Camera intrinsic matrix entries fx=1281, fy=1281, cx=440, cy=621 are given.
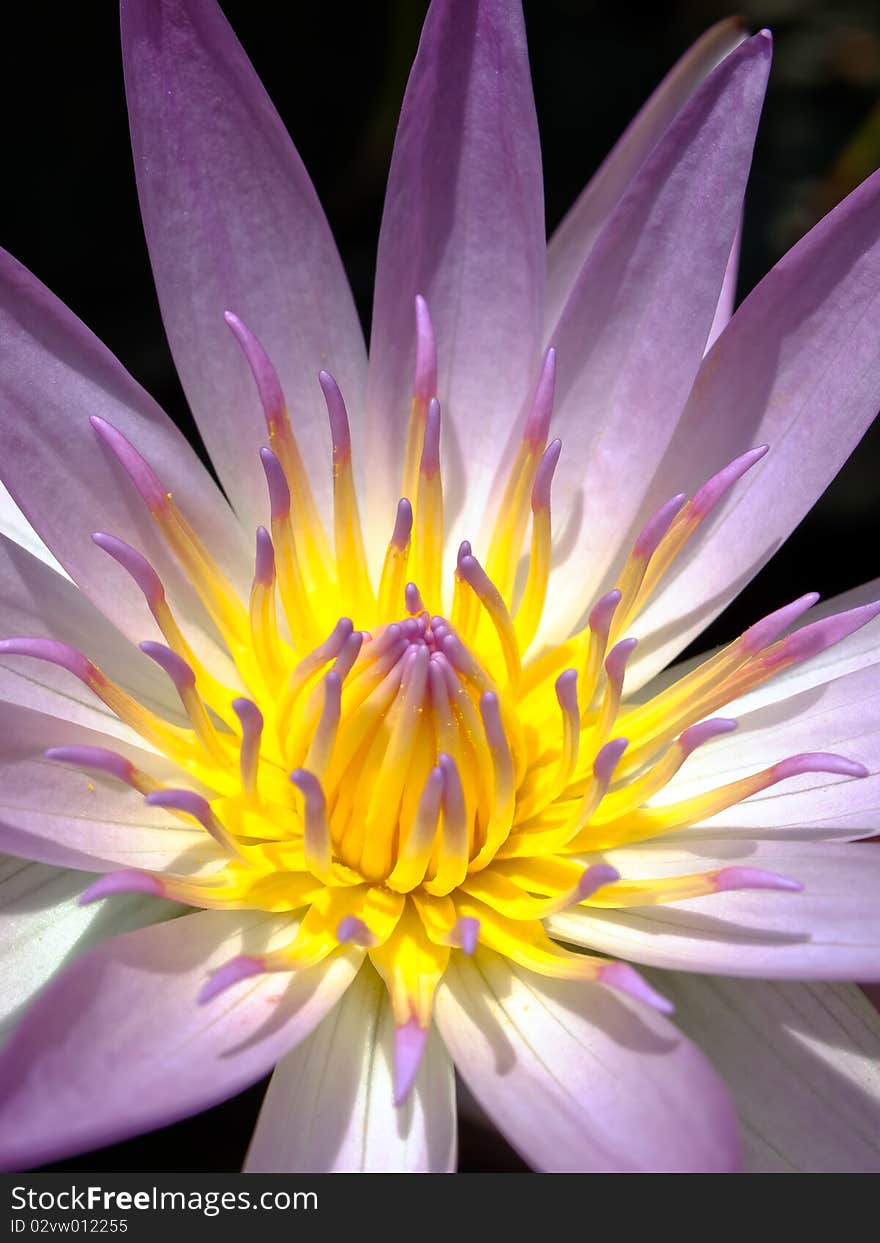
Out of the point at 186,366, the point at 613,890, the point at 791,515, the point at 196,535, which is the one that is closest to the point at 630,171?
the point at 791,515

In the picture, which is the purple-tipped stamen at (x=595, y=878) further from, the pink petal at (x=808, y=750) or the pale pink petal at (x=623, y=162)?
the pale pink petal at (x=623, y=162)

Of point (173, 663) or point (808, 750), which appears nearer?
point (173, 663)

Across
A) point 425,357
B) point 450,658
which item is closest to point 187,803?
point 450,658

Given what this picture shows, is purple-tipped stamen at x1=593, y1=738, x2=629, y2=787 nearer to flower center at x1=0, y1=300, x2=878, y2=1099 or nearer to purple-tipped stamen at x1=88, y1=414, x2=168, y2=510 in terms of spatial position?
flower center at x1=0, y1=300, x2=878, y2=1099

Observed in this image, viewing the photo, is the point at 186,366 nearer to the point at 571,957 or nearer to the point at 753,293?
the point at 753,293

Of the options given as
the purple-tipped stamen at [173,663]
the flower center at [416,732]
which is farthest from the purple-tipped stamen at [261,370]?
the purple-tipped stamen at [173,663]

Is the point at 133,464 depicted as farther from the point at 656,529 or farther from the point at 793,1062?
the point at 793,1062
